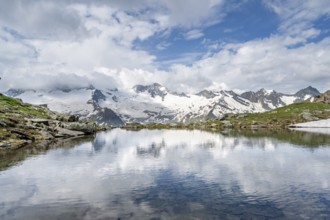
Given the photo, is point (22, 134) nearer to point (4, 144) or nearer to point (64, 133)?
point (4, 144)

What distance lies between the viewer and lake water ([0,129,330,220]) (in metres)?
45.6

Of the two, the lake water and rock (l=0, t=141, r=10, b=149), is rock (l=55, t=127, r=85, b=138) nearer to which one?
rock (l=0, t=141, r=10, b=149)

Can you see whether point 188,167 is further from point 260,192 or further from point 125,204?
point 125,204

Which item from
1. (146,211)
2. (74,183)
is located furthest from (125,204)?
(74,183)

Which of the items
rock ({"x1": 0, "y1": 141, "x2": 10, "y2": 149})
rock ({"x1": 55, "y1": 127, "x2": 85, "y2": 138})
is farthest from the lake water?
rock ({"x1": 55, "y1": 127, "x2": 85, "y2": 138})

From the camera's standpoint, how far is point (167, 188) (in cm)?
5912

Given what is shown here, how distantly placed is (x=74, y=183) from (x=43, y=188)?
5723 mm

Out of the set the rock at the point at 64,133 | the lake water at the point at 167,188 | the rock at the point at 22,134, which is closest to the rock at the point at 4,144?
the rock at the point at 22,134

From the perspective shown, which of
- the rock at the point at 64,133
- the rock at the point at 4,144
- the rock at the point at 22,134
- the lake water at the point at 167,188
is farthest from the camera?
the rock at the point at 64,133

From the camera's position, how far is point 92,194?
55.5m

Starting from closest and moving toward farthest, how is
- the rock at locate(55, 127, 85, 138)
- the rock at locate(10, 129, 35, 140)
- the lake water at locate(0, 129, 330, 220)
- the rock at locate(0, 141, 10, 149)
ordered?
the lake water at locate(0, 129, 330, 220), the rock at locate(0, 141, 10, 149), the rock at locate(10, 129, 35, 140), the rock at locate(55, 127, 85, 138)

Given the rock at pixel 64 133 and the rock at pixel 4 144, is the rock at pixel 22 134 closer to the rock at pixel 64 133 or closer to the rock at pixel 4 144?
the rock at pixel 4 144

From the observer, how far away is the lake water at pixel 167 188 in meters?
45.6

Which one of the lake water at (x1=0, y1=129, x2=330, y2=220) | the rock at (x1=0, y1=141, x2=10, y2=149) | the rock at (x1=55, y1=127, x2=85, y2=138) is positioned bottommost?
the lake water at (x1=0, y1=129, x2=330, y2=220)
